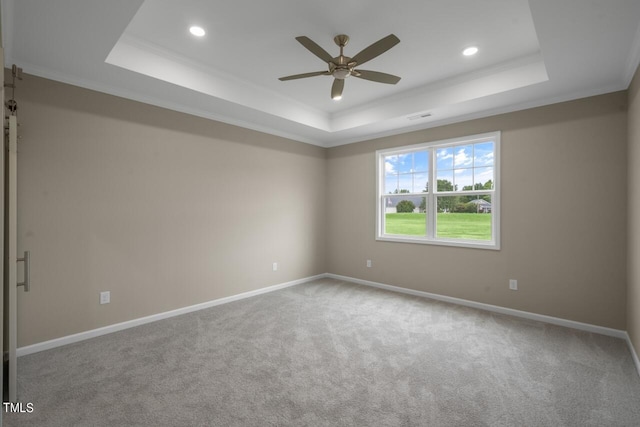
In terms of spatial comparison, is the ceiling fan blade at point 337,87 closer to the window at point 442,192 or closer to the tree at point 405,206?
the window at point 442,192

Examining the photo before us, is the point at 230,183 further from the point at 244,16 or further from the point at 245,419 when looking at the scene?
the point at 245,419

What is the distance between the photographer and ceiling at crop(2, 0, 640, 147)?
7.39 feet

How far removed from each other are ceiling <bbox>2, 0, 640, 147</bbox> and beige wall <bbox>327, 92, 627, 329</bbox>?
11.0 inches

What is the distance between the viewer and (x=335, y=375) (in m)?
2.45

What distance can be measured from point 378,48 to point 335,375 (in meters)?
2.62

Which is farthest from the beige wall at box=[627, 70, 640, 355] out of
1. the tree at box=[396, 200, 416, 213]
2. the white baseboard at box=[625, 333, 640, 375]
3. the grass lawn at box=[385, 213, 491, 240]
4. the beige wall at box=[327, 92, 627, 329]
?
the tree at box=[396, 200, 416, 213]

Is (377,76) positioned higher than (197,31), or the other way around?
(197,31)

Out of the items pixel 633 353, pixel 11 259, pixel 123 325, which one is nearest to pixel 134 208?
pixel 123 325

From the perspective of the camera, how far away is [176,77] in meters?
3.23

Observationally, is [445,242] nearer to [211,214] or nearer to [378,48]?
[378,48]

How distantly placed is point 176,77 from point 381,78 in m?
2.10

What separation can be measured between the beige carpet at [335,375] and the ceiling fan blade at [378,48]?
2.57 meters

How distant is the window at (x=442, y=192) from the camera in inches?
162

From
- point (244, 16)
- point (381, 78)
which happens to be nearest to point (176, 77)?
point (244, 16)
